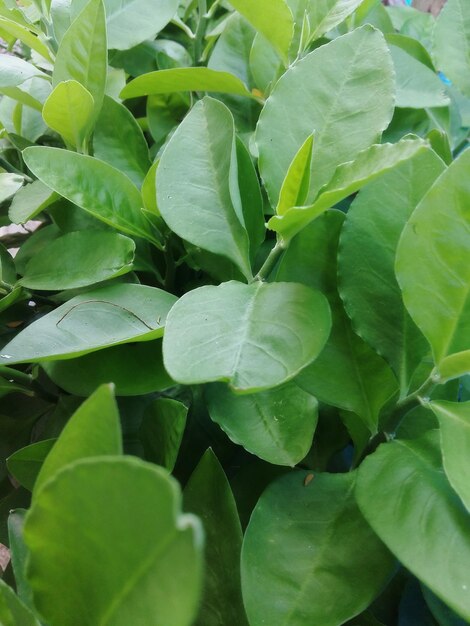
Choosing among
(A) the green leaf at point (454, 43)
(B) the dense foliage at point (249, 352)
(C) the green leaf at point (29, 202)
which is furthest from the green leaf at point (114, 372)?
(A) the green leaf at point (454, 43)

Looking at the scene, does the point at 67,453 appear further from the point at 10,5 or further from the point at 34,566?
the point at 10,5

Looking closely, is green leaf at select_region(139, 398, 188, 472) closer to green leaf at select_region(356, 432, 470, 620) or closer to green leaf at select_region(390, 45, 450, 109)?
green leaf at select_region(356, 432, 470, 620)

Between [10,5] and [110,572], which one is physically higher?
[10,5]

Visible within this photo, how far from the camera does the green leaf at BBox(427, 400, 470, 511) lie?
0.23 metres

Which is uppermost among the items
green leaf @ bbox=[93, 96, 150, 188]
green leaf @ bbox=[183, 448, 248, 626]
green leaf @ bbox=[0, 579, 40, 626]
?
green leaf @ bbox=[93, 96, 150, 188]

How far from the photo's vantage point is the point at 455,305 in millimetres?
258

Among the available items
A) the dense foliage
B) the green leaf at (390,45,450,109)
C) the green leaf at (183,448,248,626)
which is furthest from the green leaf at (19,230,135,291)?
the green leaf at (390,45,450,109)

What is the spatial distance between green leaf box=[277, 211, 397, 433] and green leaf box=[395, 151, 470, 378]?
1.7 inches

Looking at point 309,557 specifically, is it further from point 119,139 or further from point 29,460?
point 119,139

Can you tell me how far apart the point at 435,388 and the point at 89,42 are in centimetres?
29

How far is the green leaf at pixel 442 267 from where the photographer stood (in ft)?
0.78

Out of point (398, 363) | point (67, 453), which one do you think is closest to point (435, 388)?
point (398, 363)

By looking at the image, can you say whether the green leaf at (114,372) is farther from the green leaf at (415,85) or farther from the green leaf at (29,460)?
the green leaf at (415,85)

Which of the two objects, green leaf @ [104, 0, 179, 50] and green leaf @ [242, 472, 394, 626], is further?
green leaf @ [104, 0, 179, 50]
